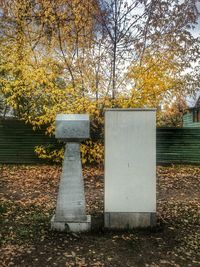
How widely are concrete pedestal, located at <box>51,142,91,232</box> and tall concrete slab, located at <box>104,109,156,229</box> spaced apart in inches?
15.6

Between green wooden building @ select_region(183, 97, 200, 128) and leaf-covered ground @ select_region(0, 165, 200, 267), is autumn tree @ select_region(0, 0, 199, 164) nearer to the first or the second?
leaf-covered ground @ select_region(0, 165, 200, 267)

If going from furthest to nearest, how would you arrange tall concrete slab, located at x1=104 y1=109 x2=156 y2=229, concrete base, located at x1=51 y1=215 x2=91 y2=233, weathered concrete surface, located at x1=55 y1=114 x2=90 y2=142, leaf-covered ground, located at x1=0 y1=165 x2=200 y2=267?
tall concrete slab, located at x1=104 y1=109 x2=156 y2=229
concrete base, located at x1=51 y1=215 x2=91 y2=233
weathered concrete surface, located at x1=55 y1=114 x2=90 y2=142
leaf-covered ground, located at x1=0 y1=165 x2=200 y2=267

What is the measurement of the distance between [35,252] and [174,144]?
403 inches

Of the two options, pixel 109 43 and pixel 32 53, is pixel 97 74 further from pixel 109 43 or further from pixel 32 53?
pixel 32 53

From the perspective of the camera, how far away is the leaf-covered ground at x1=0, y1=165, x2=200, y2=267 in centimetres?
432

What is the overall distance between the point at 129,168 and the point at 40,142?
845 centimetres

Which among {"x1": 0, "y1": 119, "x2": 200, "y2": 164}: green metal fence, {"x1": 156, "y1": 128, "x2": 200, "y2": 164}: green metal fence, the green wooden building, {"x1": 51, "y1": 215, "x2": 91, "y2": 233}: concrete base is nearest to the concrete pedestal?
{"x1": 51, "y1": 215, "x2": 91, "y2": 233}: concrete base

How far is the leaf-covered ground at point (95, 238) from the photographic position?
432 cm

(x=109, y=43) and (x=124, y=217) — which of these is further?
(x=109, y=43)

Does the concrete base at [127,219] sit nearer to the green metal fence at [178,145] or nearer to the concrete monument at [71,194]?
the concrete monument at [71,194]

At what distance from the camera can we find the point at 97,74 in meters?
11.2

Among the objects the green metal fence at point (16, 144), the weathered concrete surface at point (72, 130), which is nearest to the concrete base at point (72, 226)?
the weathered concrete surface at point (72, 130)

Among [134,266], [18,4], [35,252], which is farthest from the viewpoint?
[18,4]

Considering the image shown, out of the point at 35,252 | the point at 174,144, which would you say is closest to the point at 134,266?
the point at 35,252
